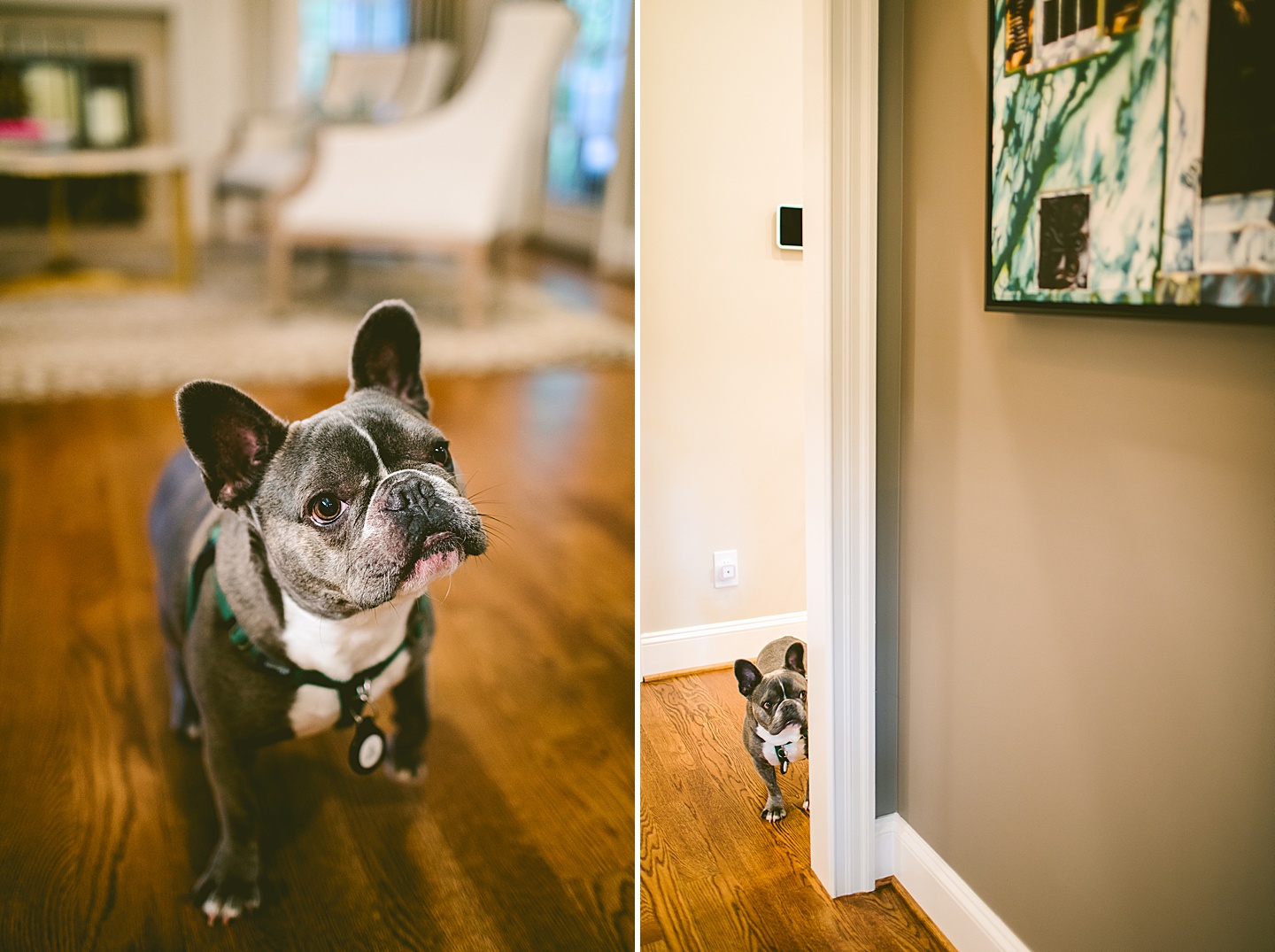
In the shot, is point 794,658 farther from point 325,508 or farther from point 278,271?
point 278,271

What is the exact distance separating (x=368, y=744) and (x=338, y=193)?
28.8 inches

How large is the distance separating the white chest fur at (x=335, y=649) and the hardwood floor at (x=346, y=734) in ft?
0.15

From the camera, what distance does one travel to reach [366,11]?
102 cm

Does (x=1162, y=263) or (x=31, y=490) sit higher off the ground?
(x=1162, y=263)

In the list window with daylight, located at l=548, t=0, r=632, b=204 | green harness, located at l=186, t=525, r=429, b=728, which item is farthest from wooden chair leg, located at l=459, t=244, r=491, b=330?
green harness, located at l=186, t=525, r=429, b=728

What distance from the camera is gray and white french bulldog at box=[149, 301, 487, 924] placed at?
3.43 ft

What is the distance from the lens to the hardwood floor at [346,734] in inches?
39.5

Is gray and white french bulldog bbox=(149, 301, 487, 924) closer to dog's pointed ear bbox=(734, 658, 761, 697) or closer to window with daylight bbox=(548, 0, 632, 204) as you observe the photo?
window with daylight bbox=(548, 0, 632, 204)

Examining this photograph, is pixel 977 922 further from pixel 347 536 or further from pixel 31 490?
pixel 31 490

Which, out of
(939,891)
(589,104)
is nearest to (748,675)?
(939,891)

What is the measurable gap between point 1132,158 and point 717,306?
5.37 feet

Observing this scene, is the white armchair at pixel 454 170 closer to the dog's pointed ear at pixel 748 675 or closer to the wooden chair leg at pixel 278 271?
the wooden chair leg at pixel 278 271

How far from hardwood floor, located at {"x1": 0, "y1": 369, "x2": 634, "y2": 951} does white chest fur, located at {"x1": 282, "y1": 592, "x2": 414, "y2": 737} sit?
4 centimetres

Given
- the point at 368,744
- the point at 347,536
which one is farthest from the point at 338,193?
the point at 368,744
